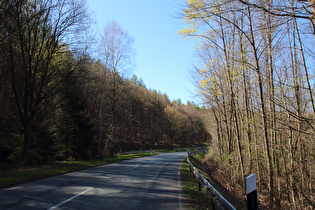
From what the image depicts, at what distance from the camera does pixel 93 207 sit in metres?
5.85

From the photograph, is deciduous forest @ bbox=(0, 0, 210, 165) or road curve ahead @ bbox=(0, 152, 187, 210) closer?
road curve ahead @ bbox=(0, 152, 187, 210)

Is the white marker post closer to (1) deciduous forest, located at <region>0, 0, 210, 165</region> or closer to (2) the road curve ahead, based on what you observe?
(2) the road curve ahead

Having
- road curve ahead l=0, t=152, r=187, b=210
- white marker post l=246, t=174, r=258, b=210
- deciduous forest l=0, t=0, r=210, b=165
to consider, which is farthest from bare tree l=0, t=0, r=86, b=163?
white marker post l=246, t=174, r=258, b=210

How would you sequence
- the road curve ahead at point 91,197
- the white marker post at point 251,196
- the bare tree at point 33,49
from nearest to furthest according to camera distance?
the white marker post at point 251,196 < the road curve ahead at point 91,197 < the bare tree at point 33,49

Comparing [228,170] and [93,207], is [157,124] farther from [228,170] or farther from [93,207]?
[93,207]

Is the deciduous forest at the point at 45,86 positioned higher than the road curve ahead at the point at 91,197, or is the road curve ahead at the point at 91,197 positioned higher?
the deciduous forest at the point at 45,86

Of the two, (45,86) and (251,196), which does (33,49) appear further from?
(251,196)

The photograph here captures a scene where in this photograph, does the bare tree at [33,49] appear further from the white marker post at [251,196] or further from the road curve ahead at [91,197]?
the white marker post at [251,196]

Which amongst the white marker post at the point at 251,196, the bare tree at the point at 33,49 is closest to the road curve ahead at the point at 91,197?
the white marker post at the point at 251,196

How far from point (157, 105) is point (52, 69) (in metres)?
53.6

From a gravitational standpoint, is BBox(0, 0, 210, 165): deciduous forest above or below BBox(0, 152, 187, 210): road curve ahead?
above

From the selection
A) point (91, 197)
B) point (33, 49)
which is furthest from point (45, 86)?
point (91, 197)

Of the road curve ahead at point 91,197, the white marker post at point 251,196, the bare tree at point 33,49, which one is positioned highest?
the bare tree at point 33,49

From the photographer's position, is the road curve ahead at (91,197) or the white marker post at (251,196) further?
the road curve ahead at (91,197)
